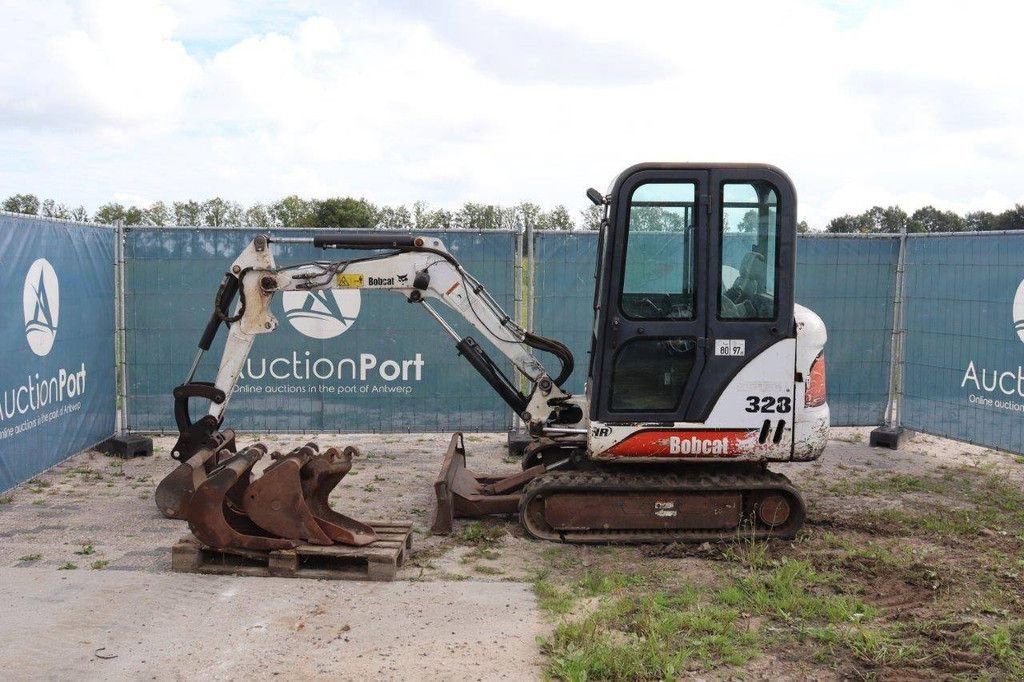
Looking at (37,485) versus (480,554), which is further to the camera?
(37,485)

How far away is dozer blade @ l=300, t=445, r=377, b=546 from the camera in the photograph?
738 cm

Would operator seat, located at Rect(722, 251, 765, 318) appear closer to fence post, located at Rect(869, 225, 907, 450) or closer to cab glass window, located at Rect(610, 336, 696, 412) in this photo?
cab glass window, located at Rect(610, 336, 696, 412)

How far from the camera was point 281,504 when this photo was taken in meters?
7.25

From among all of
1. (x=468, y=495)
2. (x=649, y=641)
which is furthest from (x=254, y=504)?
(x=649, y=641)

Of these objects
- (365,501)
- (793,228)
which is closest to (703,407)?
(793,228)

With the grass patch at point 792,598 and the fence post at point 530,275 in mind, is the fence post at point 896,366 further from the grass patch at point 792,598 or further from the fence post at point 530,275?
the grass patch at point 792,598

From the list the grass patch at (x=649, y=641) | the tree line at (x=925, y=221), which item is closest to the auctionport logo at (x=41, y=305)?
the grass patch at (x=649, y=641)

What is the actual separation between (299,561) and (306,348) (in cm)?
500

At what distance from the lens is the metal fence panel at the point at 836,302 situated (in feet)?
39.3

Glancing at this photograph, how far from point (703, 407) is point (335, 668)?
3671 mm

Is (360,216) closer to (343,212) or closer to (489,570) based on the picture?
(343,212)

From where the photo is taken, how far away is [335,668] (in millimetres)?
5465

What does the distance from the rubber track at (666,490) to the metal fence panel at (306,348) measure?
13.5ft

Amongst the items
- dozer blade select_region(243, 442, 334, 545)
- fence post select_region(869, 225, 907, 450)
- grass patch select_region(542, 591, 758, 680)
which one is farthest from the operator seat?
fence post select_region(869, 225, 907, 450)
